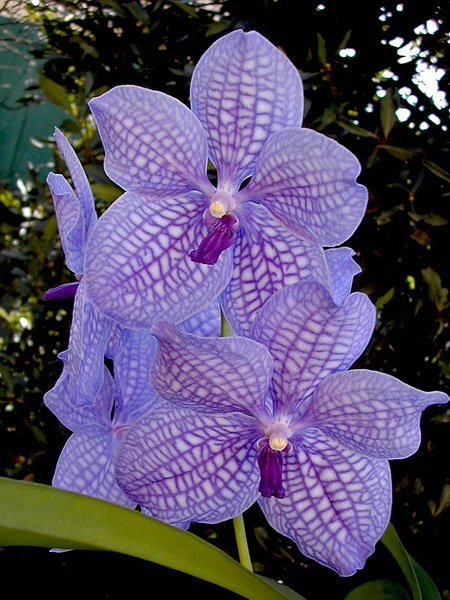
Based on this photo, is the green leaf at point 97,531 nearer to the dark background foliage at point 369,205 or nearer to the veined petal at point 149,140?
the veined petal at point 149,140

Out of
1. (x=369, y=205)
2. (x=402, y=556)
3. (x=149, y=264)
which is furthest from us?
(x=369, y=205)

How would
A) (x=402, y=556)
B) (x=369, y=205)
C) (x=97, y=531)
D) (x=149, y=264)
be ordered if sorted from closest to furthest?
(x=97, y=531)
(x=149, y=264)
(x=402, y=556)
(x=369, y=205)

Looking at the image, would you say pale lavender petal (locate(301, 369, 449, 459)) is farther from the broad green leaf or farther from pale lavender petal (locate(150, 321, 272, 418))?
the broad green leaf

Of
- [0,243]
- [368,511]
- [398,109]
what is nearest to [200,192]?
[368,511]

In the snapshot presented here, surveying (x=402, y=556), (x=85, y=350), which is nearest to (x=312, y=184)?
(x=85, y=350)

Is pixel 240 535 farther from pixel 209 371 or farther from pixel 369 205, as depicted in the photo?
pixel 369 205

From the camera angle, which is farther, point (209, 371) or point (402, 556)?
point (402, 556)

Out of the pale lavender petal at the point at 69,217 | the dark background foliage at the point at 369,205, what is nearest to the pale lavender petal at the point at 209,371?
the pale lavender petal at the point at 69,217
